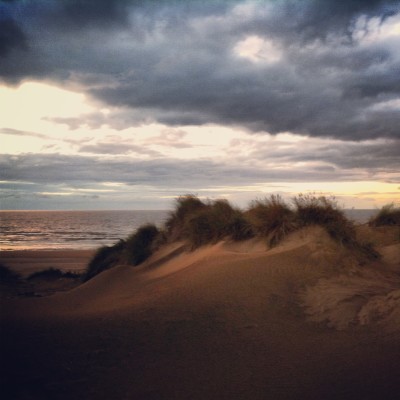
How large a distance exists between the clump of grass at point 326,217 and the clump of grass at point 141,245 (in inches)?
209

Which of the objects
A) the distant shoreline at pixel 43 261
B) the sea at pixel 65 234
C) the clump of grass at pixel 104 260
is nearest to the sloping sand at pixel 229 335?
the clump of grass at pixel 104 260

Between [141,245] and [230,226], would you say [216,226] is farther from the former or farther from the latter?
[141,245]

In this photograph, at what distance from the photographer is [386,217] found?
12953 mm

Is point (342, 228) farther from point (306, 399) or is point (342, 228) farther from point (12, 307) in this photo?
point (12, 307)

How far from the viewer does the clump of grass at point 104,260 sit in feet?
46.0

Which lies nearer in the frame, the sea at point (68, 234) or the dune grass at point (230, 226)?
the dune grass at point (230, 226)

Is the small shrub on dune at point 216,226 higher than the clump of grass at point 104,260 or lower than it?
higher

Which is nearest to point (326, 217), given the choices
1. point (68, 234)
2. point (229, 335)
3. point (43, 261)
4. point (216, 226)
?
point (216, 226)

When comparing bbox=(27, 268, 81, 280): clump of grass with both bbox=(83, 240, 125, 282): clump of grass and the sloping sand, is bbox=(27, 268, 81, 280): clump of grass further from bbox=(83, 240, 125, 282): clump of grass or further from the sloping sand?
the sloping sand

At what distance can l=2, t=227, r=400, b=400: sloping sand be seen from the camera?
3996 mm

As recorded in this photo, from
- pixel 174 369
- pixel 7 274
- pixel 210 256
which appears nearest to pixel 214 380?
pixel 174 369

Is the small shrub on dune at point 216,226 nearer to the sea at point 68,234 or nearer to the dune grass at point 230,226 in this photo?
the dune grass at point 230,226

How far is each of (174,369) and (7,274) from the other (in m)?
13.0

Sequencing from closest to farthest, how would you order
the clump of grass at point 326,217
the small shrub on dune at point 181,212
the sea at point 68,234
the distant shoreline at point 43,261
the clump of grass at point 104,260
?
the clump of grass at point 326,217
the small shrub on dune at point 181,212
the clump of grass at point 104,260
the distant shoreline at point 43,261
the sea at point 68,234
